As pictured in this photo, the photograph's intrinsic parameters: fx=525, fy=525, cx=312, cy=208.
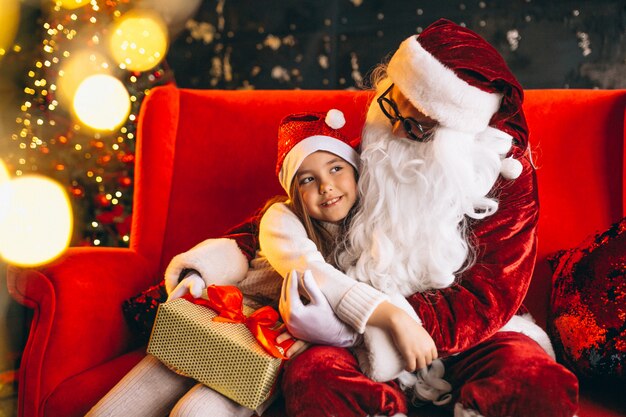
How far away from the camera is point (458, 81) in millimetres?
1247

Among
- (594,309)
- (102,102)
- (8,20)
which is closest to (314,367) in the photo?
(594,309)

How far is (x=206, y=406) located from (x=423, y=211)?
0.69 metres

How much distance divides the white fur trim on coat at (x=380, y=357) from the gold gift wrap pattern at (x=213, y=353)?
0.20 m

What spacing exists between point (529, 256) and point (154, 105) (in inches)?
55.5

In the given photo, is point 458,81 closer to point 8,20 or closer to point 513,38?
point 513,38

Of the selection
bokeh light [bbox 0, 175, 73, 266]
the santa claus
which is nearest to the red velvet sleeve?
the santa claus

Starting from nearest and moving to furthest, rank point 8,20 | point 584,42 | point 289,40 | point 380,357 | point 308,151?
point 380,357
point 308,151
point 584,42
point 289,40
point 8,20

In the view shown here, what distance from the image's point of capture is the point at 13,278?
4.75 feet

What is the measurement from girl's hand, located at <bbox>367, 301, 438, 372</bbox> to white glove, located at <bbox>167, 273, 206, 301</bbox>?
498 mm

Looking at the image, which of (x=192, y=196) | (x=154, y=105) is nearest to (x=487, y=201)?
(x=192, y=196)

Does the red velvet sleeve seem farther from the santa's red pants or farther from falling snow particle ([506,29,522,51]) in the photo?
falling snow particle ([506,29,522,51])

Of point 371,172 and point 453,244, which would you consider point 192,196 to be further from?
point 453,244

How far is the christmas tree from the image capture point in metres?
2.77

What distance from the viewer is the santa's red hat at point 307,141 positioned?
1405 millimetres
